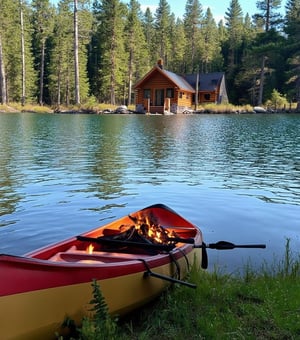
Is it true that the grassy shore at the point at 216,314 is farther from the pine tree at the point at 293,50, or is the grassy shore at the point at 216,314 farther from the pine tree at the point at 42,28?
the pine tree at the point at 42,28

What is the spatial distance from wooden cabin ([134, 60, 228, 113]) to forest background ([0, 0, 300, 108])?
3.62 m

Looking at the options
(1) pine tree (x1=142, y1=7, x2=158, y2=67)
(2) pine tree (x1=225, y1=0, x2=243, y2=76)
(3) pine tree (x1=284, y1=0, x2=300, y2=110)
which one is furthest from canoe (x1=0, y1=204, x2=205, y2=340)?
(1) pine tree (x1=142, y1=7, x2=158, y2=67)

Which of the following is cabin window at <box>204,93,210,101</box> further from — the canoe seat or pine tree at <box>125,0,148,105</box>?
the canoe seat

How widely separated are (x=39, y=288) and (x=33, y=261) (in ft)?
0.76

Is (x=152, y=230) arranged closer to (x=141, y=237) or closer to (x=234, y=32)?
(x=141, y=237)

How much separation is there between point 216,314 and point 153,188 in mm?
6708

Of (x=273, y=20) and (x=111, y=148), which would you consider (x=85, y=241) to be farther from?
(x=273, y=20)

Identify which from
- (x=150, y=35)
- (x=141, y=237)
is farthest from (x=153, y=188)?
(x=150, y=35)

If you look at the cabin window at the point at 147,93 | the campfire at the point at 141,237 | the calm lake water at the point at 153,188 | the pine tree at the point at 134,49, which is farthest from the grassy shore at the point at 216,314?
the pine tree at the point at 134,49

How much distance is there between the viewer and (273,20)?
199ft

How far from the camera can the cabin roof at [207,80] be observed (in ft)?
189

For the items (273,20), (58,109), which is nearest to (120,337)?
(58,109)

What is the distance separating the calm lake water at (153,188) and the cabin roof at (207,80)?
3924cm

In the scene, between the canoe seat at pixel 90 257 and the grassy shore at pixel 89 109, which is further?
the grassy shore at pixel 89 109
